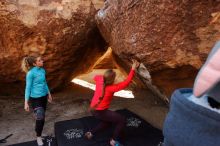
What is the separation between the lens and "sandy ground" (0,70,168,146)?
4705 millimetres

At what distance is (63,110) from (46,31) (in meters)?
1.37

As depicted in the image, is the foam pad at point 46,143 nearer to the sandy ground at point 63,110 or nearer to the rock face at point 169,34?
the sandy ground at point 63,110

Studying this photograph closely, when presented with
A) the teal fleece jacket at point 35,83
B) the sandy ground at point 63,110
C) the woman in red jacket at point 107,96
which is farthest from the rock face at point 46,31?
the woman in red jacket at point 107,96

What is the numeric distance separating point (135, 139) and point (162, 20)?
161 cm

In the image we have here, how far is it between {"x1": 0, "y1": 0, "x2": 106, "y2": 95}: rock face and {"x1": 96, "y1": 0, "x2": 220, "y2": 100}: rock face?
1.59m

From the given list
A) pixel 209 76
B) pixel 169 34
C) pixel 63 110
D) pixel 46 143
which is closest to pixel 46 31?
pixel 63 110

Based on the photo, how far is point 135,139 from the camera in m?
4.15

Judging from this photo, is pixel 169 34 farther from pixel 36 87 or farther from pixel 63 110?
pixel 63 110

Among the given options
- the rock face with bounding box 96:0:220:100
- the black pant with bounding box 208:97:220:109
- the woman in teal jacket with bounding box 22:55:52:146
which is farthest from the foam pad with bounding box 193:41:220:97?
the woman in teal jacket with bounding box 22:55:52:146

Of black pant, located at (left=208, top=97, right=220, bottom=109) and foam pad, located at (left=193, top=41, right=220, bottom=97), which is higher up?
foam pad, located at (left=193, top=41, right=220, bottom=97)

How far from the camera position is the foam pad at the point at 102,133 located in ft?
13.4

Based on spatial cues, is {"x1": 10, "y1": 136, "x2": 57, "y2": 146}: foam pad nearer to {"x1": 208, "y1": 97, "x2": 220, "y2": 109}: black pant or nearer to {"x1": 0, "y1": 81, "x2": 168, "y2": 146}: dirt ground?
{"x1": 0, "y1": 81, "x2": 168, "y2": 146}: dirt ground

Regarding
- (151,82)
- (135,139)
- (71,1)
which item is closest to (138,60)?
(151,82)

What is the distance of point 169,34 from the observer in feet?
11.5
